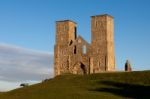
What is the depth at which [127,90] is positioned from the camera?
2266 inches

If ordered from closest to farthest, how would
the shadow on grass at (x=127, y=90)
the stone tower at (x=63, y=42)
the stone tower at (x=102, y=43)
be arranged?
the shadow on grass at (x=127, y=90), the stone tower at (x=102, y=43), the stone tower at (x=63, y=42)

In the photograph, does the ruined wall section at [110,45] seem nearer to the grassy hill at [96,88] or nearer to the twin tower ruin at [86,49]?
the twin tower ruin at [86,49]

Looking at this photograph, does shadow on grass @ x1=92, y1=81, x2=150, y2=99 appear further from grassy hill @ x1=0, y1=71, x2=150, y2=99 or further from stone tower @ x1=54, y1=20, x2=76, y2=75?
stone tower @ x1=54, y1=20, x2=76, y2=75

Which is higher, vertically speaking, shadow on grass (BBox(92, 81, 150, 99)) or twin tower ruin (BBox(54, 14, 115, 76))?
twin tower ruin (BBox(54, 14, 115, 76))

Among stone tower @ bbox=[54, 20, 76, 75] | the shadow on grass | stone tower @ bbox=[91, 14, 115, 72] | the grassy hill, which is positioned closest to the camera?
the grassy hill

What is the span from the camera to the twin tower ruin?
92.9m

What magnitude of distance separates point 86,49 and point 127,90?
37.5 metres

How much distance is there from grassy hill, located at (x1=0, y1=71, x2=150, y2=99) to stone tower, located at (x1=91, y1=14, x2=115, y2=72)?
1865 centimetres

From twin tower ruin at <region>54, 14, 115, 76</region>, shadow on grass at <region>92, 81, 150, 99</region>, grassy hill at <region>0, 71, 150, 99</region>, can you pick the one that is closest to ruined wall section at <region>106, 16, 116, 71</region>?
twin tower ruin at <region>54, 14, 115, 76</region>

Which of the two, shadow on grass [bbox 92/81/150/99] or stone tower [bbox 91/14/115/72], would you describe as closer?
shadow on grass [bbox 92/81/150/99]

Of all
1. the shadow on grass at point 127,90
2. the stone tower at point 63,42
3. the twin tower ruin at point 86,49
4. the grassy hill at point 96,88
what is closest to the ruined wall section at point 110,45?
the twin tower ruin at point 86,49

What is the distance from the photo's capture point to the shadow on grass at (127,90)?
53656mm

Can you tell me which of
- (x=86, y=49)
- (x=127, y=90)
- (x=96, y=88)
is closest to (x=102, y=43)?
(x=86, y=49)

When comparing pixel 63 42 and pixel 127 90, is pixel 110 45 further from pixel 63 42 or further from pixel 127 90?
pixel 127 90
